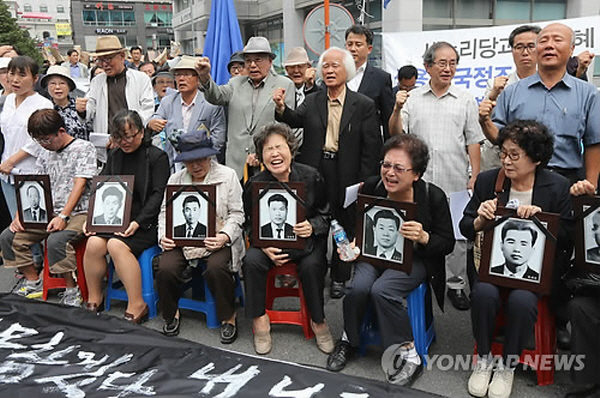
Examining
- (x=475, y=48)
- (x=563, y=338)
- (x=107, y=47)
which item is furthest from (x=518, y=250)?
(x=475, y=48)

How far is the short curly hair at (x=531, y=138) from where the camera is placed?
2680 millimetres

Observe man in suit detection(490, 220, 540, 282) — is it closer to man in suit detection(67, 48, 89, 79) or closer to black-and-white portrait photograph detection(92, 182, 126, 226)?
black-and-white portrait photograph detection(92, 182, 126, 226)

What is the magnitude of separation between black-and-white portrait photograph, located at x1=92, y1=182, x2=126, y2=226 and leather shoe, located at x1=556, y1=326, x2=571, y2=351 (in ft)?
10.1

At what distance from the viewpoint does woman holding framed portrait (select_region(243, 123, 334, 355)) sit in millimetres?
3260

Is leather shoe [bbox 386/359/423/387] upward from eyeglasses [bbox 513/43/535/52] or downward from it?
downward

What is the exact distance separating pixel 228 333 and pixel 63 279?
5.45 ft

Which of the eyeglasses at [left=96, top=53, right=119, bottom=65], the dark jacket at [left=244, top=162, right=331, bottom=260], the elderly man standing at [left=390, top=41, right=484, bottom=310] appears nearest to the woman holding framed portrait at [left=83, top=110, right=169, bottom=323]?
the dark jacket at [left=244, top=162, right=331, bottom=260]

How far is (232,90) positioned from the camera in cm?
430

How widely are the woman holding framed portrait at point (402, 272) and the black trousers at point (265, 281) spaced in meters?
0.29

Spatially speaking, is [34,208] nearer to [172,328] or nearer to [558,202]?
[172,328]

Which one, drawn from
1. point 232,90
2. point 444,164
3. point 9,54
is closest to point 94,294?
point 232,90

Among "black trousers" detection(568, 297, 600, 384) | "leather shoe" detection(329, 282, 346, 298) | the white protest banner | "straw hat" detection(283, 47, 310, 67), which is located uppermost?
the white protest banner

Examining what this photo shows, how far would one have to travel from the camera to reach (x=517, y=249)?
263 cm

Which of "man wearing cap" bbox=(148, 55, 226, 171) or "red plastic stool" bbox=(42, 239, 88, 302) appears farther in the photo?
"man wearing cap" bbox=(148, 55, 226, 171)
